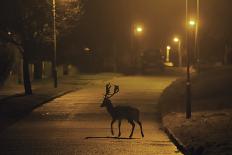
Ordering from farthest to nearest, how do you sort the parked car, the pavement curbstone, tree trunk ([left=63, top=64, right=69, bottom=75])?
the parked car < tree trunk ([left=63, top=64, right=69, bottom=75]) < the pavement curbstone

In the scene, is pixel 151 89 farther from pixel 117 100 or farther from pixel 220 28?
pixel 220 28

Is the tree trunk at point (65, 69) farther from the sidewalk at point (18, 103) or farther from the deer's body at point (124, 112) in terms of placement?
the deer's body at point (124, 112)

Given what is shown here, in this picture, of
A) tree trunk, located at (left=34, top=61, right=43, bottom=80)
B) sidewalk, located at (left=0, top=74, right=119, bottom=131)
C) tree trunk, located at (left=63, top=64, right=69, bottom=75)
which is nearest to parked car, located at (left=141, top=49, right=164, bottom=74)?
tree trunk, located at (left=63, top=64, right=69, bottom=75)

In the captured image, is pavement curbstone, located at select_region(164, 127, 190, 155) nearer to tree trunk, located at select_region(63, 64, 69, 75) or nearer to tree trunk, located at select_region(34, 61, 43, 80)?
tree trunk, located at select_region(34, 61, 43, 80)

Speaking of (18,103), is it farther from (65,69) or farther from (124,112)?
(65,69)

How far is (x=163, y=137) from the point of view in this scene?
17469 millimetres

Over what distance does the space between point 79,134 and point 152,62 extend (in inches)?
2097

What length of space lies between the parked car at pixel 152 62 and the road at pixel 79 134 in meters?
39.8

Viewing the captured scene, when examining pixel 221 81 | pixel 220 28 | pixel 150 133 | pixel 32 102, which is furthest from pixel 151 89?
pixel 220 28

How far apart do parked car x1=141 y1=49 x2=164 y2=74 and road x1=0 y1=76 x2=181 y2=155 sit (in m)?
39.8

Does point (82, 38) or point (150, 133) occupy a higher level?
point (82, 38)

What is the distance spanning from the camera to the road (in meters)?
14.8

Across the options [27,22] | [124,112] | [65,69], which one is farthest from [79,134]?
[65,69]

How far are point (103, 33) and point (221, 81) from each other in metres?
31.7
